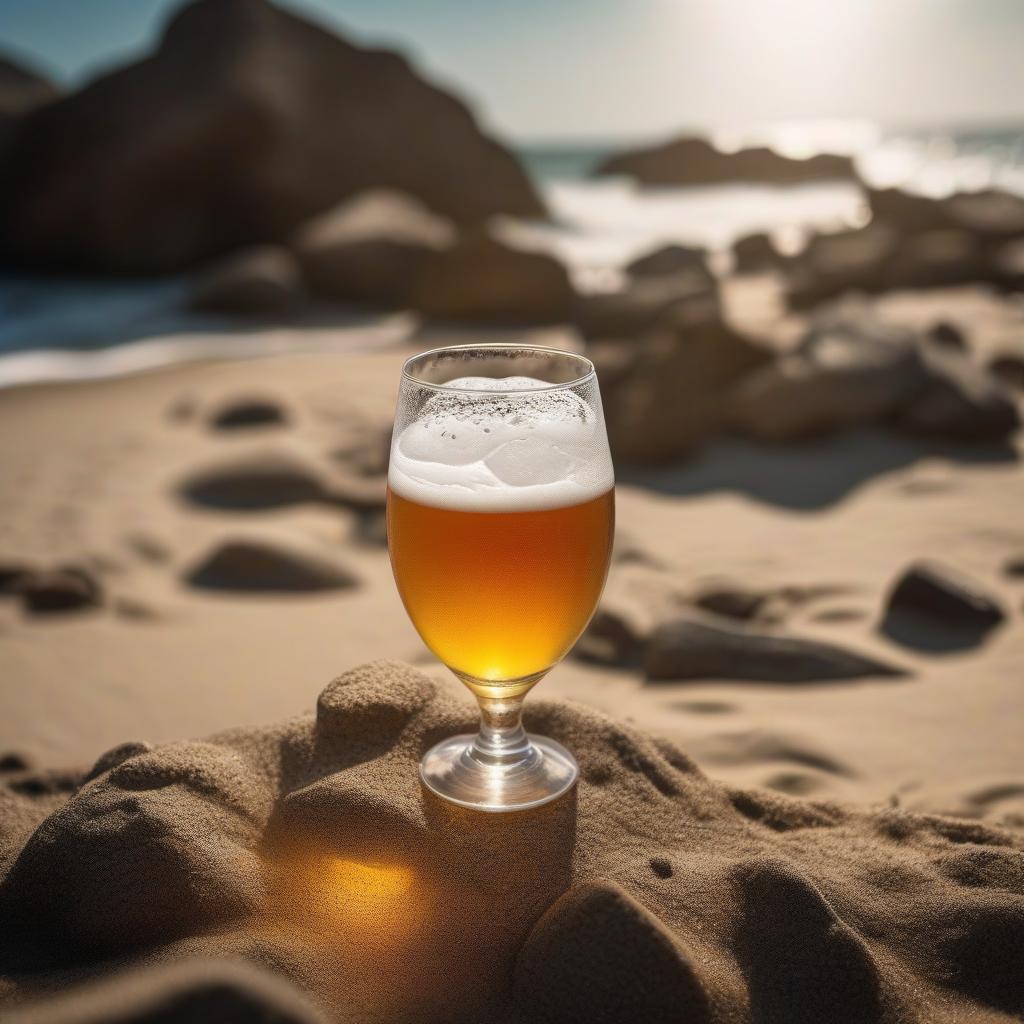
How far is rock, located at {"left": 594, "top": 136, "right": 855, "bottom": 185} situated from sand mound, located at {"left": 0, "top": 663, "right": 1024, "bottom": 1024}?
31.5m

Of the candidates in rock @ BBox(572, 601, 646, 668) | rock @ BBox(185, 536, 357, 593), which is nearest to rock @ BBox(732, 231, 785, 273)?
rock @ BBox(185, 536, 357, 593)

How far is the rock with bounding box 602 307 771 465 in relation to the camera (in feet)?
17.7

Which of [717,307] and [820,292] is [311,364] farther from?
[820,292]

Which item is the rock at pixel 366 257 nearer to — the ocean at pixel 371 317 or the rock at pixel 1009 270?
the ocean at pixel 371 317

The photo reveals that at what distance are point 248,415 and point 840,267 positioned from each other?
5.85m

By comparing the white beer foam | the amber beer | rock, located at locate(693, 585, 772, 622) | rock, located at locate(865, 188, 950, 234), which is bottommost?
rock, located at locate(865, 188, 950, 234)

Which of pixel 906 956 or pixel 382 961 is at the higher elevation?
pixel 382 961

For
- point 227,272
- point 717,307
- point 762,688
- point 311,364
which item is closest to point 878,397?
point 717,307

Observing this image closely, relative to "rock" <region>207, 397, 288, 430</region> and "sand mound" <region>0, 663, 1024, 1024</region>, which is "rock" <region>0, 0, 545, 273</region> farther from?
"sand mound" <region>0, 663, 1024, 1024</region>

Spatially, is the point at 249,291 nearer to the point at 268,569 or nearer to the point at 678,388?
the point at 678,388

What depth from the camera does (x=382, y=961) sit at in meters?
1.58

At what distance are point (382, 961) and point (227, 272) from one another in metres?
8.91

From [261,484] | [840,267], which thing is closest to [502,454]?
[261,484]

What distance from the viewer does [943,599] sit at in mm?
3477
